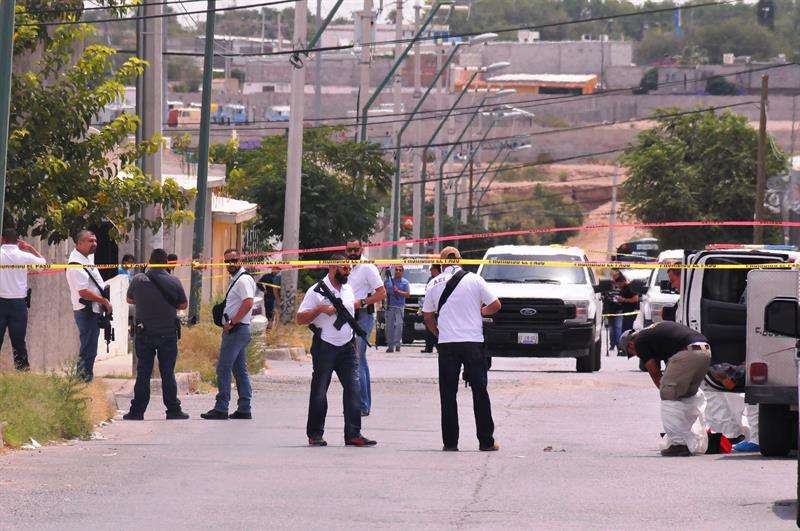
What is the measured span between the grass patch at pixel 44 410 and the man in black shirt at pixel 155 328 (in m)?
0.67

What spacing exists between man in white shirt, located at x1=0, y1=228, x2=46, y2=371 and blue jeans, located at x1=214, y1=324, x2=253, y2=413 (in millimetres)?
2436

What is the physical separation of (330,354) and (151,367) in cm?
282

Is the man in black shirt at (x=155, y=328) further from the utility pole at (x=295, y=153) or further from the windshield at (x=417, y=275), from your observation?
the windshield at (x=417, y=275)

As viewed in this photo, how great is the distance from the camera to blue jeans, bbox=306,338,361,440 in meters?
14.9

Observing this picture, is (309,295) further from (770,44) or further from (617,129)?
(770,44)

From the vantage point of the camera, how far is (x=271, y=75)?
505 feet

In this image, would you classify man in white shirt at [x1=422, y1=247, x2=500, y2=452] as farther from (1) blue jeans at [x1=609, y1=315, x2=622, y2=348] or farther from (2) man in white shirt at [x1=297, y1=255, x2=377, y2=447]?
(1) blue jeans at [x1=609, y1=315, x2=622, y2=348]

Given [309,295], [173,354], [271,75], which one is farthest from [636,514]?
[271,75]

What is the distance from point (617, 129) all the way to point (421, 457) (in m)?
123

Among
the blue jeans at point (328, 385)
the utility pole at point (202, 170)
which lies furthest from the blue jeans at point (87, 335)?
the utility pole at point (202, 170)

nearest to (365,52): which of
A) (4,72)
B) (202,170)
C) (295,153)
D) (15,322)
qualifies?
(295,153)

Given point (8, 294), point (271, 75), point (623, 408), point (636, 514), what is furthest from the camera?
point (271, 75)

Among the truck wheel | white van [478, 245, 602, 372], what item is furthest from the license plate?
the truck wheel

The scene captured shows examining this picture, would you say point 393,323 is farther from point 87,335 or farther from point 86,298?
point 86,298
